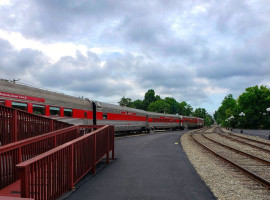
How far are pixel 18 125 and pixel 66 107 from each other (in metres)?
10.2

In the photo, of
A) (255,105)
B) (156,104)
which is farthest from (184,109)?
(255,105)

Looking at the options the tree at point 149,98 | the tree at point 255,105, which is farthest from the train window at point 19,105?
the tree at point 149,98

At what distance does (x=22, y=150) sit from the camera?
22.2 feet

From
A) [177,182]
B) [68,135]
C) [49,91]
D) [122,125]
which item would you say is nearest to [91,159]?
[68,135]

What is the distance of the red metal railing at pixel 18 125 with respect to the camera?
7.30m

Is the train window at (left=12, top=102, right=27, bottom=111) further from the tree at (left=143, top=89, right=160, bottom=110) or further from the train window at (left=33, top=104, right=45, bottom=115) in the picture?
the tree at (left=143, top=89, right=160, bottom=110)

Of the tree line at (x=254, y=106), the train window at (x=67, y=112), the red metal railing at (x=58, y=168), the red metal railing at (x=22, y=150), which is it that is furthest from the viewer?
the tree line at (x=254, y=106)

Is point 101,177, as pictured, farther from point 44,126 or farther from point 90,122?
point 90,122

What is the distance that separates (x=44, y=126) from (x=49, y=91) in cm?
774

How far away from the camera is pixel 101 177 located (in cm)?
793

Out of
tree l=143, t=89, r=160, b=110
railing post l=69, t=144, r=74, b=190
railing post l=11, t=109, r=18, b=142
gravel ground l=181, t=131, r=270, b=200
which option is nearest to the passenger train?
railing post l=11, t=109, r=18, b=142

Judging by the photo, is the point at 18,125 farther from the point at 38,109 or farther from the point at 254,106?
the point at 254,106

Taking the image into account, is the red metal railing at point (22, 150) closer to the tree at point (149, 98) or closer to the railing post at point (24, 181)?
the railing post at point (24, 181)

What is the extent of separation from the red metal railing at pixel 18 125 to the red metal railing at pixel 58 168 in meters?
2.06
